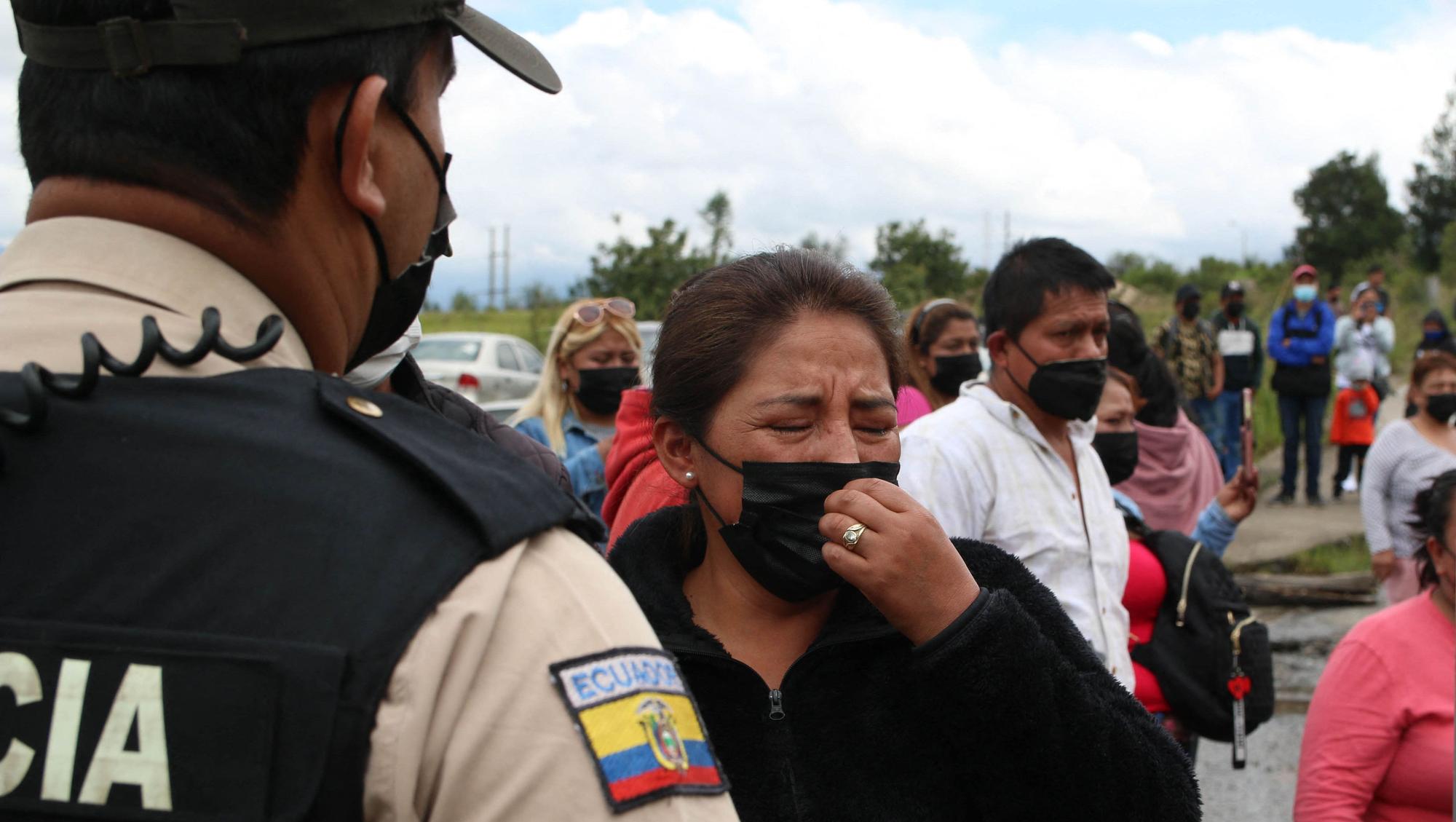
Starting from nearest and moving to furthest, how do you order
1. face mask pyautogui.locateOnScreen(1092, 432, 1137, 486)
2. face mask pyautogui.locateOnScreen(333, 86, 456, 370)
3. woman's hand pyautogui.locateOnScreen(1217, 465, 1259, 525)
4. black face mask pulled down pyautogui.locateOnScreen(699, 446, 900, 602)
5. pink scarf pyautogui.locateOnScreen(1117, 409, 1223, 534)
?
1. face mask pyautogui.locateOnScreen(333, 86, 456, 370)
2. black face mask pulled down pyautogui.locateOnScreen(699, 446, 900, 602)
3. woman's hand pyautogui.locateOnScreen(1217, 465, 1259, 525)
4. face mask pyautogui.locateOnScreen(1092, 432, 1137, 486)
5. pink scarf pyautogui.locateOnScreen(1117, 409, 1223, 534)

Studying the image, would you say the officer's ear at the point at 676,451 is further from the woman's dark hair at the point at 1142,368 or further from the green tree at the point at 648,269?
the green tree at the point at 648,269

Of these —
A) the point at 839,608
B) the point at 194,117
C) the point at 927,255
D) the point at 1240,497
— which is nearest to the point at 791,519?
the point at 839,608

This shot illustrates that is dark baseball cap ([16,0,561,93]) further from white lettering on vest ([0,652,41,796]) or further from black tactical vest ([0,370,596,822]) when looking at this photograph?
white lettering on vest ([0,652,41,796])

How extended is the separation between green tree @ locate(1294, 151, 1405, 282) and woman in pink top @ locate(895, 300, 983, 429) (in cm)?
4316

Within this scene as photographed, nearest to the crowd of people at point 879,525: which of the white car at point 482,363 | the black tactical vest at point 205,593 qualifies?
the black tactical vest at point 205,593

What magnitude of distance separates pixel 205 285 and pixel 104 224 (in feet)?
0.34

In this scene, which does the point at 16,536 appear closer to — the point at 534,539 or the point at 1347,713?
the point at 534,539

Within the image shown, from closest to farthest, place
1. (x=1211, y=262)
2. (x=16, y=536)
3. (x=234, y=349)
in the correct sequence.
→ (x=16, y=536), (x=234, y=349), (x=1211, y=262)

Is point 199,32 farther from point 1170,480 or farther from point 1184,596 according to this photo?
point 1170,480

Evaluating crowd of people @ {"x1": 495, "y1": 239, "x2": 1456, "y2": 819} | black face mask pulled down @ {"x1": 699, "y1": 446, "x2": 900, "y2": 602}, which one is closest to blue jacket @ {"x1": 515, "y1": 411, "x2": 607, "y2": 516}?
crowd of people @ {"x1": 495, "y1": 239, "x2": 1456, "y2": 819}

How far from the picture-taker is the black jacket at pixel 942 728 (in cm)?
183

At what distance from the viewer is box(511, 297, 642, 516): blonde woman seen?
16.8 feet

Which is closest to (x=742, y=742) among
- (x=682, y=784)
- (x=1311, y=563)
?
→ (x=682, y=784)

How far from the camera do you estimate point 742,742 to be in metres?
1.94
